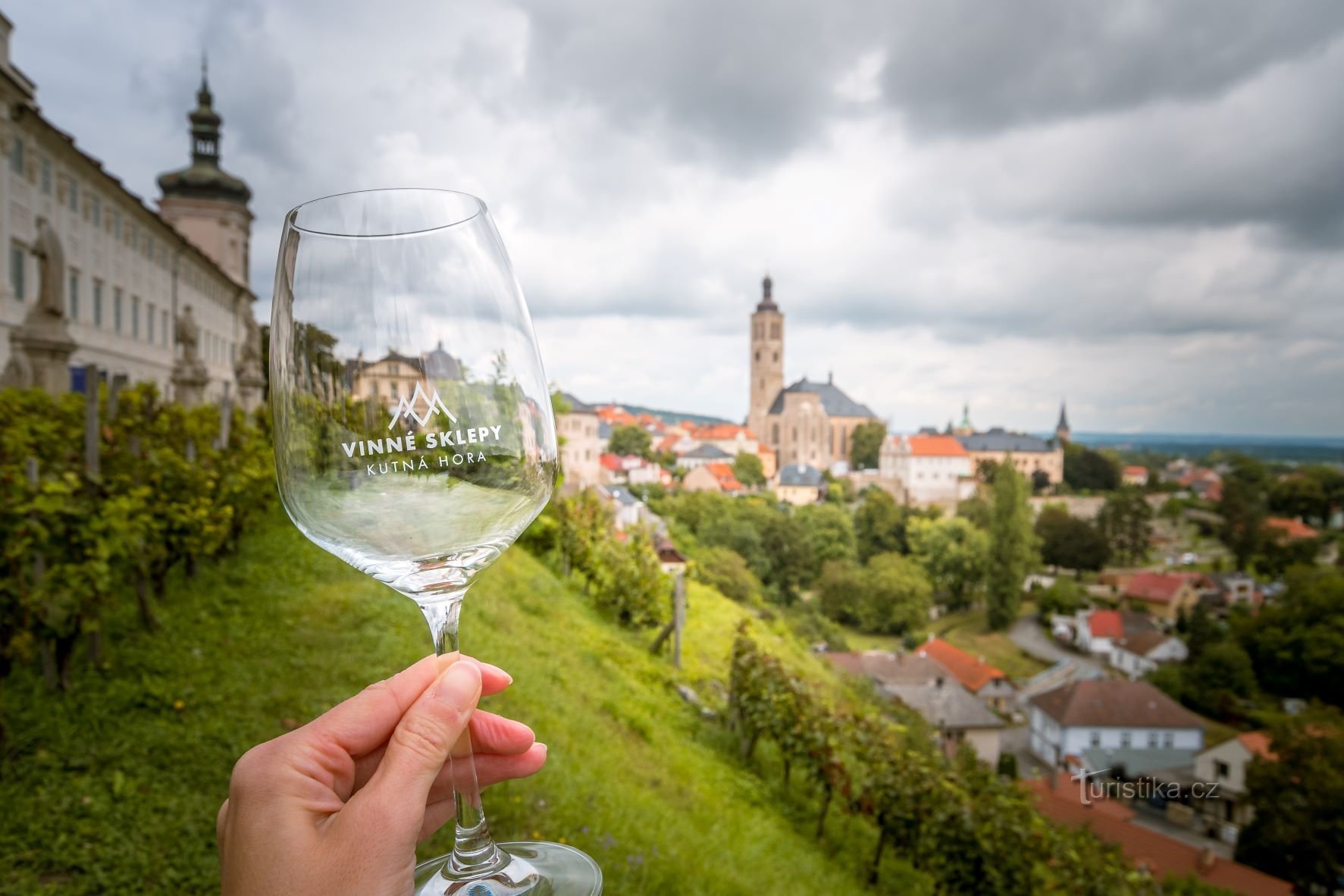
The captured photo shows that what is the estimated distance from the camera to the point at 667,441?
69875 mm

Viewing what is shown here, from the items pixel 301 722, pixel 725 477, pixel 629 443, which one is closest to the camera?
pixel 301 722

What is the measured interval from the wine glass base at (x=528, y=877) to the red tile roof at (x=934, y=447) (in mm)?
70080

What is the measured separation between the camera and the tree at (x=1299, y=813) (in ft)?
52.0

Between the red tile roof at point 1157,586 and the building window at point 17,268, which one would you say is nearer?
the building window at point 17,268

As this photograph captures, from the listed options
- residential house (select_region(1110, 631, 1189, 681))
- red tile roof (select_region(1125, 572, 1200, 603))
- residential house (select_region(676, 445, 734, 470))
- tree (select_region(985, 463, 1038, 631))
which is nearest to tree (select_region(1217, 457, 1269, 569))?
red tile roof (select_region(1125, 572, 1200, 603))

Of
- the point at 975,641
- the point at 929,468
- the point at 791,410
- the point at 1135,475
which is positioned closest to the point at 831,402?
the point at 791,410

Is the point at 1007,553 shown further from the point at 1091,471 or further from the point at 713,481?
the point at 1091,471

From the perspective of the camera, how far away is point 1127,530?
5350cm

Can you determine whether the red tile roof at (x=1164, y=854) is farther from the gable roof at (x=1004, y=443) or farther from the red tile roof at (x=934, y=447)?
the gable roof at (x=1004, y=443)

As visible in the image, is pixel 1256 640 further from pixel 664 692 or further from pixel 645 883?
pixel 645 883

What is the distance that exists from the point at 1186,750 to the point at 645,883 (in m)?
29.7

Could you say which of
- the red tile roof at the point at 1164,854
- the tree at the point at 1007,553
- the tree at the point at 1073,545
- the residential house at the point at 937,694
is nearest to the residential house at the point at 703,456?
the tree at the point at 1073,545

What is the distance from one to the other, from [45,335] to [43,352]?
0.12 meters

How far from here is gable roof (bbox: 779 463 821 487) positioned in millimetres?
62438
